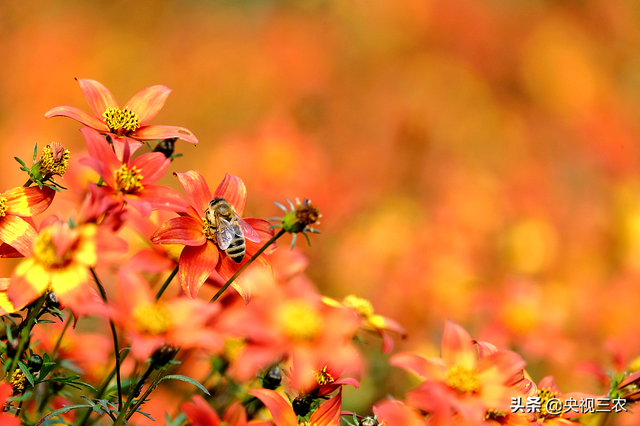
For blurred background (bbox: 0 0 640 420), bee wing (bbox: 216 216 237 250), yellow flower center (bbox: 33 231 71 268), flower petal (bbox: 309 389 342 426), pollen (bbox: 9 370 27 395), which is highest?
blurred background (bbox: 0 0 640 420)

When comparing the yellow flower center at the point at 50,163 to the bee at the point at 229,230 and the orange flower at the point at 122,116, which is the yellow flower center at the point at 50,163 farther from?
the bee at the point at 229,230

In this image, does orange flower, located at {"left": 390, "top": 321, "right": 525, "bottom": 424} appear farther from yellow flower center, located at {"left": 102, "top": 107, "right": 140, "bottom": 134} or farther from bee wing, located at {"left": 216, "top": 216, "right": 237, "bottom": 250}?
yellow flower center, located at {"left": 102, "top": 107, "right": 140, "bottom": 134}

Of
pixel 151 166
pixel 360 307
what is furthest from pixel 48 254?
pixel 360 307

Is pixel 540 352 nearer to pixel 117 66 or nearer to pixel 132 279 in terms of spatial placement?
pixel 132 279

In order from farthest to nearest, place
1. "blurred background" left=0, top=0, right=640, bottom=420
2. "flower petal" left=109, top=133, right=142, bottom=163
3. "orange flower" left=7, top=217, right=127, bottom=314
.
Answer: "blurred background" left=0, top=0, right=640, bottom=420 → "flower petal" left=109, top=133, right=142, bottom=163 → "orange flower" left=7, top=217, right=127, bottom=314

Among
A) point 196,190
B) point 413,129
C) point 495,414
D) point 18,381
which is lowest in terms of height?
point 18,381

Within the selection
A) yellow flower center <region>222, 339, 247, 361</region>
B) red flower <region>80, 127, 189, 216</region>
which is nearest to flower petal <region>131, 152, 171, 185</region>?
red flower <region>80, 127, 189, 216</region>

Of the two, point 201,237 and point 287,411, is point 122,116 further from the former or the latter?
point 287,411
